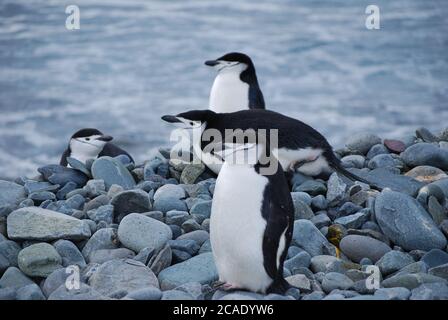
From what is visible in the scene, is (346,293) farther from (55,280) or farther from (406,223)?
(55,280)

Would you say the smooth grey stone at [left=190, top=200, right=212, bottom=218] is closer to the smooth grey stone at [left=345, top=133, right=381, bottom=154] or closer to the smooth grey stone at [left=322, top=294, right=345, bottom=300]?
the smooth grey stone at [left=322, top=294, right=345, bottom=300]

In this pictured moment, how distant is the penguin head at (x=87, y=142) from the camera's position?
16.7 ft

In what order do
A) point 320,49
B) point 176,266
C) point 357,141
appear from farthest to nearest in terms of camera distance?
1. point 320,49
2. point 357,141
3. point 176,266

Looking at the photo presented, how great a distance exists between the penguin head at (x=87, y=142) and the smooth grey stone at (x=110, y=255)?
1.81 metres

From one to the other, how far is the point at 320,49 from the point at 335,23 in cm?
172

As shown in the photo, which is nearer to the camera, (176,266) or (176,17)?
(176,266)

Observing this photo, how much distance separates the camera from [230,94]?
483 centimetres

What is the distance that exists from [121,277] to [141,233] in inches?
14.5

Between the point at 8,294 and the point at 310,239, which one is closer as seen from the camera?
the point at 8,294

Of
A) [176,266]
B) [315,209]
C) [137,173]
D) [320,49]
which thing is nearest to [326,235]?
[315,209]

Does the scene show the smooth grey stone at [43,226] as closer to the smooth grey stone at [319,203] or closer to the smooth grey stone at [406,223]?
the smooth grey stone at [319,203]

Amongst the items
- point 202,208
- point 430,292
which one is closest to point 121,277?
point 202,208
